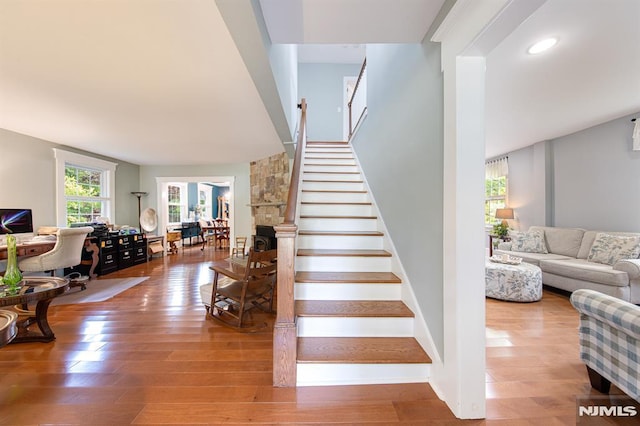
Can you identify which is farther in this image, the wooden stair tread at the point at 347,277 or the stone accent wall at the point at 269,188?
the stone accent wall at the point at 269,188

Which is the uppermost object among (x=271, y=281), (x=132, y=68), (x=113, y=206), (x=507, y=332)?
(x=132, y=68)

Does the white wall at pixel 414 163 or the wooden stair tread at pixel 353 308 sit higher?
the white wall at pixel 414 163

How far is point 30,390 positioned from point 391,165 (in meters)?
3.14

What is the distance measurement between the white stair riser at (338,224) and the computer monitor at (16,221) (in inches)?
160

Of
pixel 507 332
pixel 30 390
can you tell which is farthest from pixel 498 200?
pixel 30 390

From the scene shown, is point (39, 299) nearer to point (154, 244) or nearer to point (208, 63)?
point (208, 63)

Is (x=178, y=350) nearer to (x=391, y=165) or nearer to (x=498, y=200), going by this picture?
(x=391, y=165)

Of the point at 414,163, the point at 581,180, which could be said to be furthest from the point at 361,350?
the point at 581,180

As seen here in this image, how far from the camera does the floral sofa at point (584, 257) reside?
2848 mm

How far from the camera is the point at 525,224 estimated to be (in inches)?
203

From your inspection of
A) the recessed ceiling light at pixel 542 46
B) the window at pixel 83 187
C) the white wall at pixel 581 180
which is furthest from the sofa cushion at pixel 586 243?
the window at pixel 83 187

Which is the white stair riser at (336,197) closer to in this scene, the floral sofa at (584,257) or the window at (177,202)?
the floral sofa at (584,257)

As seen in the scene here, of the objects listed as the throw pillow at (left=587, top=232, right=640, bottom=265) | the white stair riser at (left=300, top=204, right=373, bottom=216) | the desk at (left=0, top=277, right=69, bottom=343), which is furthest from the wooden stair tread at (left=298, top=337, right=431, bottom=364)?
the throw pillow at (left=587, top=232, right=640, bottom=265)

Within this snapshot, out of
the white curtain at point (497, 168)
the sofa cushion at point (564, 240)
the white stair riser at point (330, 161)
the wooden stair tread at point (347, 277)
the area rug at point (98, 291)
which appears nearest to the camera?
the wooden stair tread at point (347, 277)
